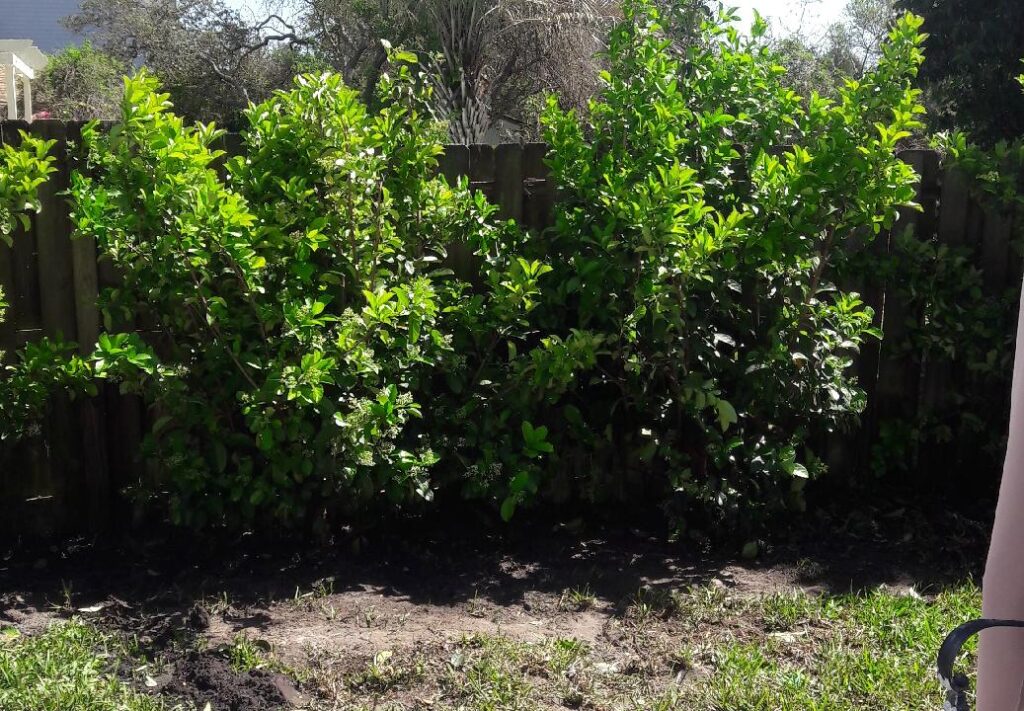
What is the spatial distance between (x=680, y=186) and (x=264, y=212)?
1582mm

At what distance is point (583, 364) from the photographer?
4.11m

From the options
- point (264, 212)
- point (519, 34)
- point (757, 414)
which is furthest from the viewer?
point (519, 34)

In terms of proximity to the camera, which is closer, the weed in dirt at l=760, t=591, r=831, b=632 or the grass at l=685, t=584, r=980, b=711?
the grass at l=685, t=584, r=980, b=711

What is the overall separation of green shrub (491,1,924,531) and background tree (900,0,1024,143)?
9.38ft

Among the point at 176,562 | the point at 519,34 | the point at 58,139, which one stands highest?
the point at 519,34

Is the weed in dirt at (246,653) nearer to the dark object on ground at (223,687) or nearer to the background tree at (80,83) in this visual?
the dark object on ground at (223,687)

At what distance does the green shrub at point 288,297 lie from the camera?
380 centimetres

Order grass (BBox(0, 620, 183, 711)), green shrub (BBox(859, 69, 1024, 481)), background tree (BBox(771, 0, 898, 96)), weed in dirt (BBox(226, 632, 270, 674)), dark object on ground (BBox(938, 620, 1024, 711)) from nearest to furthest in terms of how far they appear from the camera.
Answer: dark object on ground (BBox(938, 620, 1024, 711)) → grass (BBox(0, 620, 183, 711)) → weed in dirt (BBox(226, 632, 270, 674)) → green shrub (BBox(859, 69, 1024, 481)) → background tree (BBox(771, 0, 898, 96))

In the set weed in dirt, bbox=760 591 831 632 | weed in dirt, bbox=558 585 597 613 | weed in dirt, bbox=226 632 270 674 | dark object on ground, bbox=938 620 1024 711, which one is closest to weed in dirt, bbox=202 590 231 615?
weed in dirt, bbox=226 632 270 674

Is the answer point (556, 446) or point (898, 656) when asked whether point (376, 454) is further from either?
point (898, 656)

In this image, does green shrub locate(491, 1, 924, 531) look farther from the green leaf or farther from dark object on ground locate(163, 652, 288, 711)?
dark object on ground locate(163, 652, 288, 711)

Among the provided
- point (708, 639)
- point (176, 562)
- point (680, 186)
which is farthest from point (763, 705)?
point (176, 562)

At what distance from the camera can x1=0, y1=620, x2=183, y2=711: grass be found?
3072mm

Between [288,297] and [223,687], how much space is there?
1.42m
